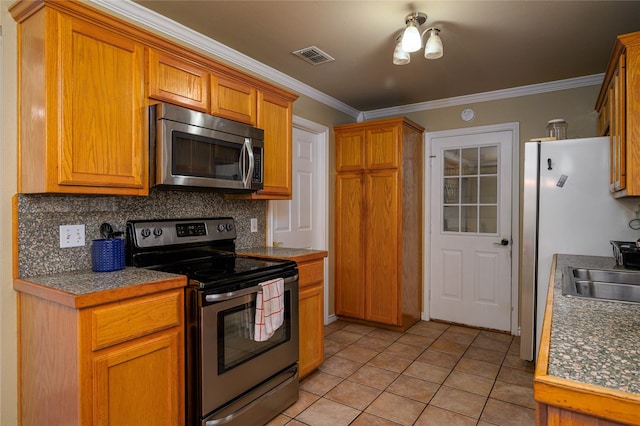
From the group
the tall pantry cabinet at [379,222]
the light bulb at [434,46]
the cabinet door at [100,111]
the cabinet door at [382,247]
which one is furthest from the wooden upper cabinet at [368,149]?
the cabinet door at [100,111]

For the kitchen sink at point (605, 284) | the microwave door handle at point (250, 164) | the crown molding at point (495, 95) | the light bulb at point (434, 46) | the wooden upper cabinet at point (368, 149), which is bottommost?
the kitchen sink at point (605, 284)

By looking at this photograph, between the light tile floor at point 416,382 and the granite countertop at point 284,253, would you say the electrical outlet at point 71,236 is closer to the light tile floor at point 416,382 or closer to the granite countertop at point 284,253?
the granite countertop at point 284,253

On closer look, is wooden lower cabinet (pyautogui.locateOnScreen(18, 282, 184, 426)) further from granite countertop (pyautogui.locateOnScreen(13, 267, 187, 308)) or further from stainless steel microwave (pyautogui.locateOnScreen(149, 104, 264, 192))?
stainless steel microwave (pyautogui.locateOnScreen(149, 104, 264, 192))

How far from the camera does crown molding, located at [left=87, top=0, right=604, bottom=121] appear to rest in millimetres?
Result: 2209

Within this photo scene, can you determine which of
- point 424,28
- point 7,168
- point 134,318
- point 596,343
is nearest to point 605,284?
point 596,343

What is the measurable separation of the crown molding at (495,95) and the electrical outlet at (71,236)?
11.1ft

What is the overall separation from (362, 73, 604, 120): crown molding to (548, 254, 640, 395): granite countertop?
8.86 feet

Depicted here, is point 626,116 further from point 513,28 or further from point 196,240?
point 196,240

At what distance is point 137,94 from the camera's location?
1902 mm

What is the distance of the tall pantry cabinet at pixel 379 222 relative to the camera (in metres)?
3.73

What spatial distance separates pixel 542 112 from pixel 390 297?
7.50ft

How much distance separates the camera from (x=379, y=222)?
3824mm

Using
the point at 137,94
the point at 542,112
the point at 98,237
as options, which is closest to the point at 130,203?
the point at 98,237

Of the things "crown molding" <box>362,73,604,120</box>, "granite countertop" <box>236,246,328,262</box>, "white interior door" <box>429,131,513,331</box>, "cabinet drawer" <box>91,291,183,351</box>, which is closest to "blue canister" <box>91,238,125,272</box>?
"cabinet drawer" <box>91,291,183,351</box>
